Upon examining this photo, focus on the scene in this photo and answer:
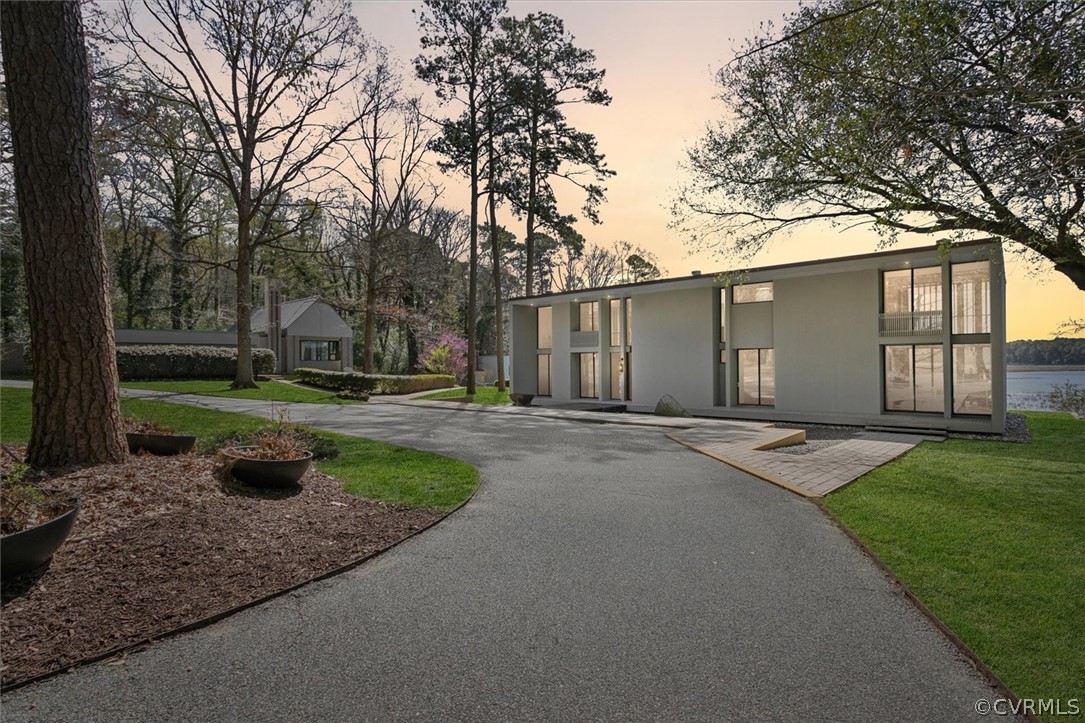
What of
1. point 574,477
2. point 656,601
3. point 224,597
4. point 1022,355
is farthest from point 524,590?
point 1022,355

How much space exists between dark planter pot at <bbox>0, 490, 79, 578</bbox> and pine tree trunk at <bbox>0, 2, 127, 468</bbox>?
237cm

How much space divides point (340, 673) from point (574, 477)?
5.25m

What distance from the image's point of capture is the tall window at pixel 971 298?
1538cm

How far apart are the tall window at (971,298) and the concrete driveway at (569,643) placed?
13225mm

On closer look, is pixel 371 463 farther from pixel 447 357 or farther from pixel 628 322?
pixel 447 357

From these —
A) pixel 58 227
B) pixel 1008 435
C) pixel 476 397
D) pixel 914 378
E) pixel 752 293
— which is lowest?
pixel 1008 435

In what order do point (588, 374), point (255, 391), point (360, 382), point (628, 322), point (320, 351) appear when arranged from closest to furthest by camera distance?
1. point (255, 391)
2. point (628, 322)
3. point (360, 382)
4. point (588, 374)
5. point (320, 351)

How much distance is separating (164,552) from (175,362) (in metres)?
25.6

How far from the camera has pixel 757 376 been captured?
1948cm

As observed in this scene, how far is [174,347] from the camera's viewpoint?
26484 millimetres

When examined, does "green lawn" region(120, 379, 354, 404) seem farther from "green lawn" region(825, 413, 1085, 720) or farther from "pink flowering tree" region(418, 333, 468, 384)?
"green lawn" region(825, 413, 1085, 720)

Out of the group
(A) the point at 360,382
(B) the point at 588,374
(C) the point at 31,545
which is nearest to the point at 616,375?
(B) the point at 588,374

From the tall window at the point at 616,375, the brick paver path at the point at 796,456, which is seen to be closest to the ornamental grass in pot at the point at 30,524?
the brick paver path at the point at 796,456

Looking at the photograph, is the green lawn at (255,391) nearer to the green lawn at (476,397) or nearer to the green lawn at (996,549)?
the green lawn at (476,397)
